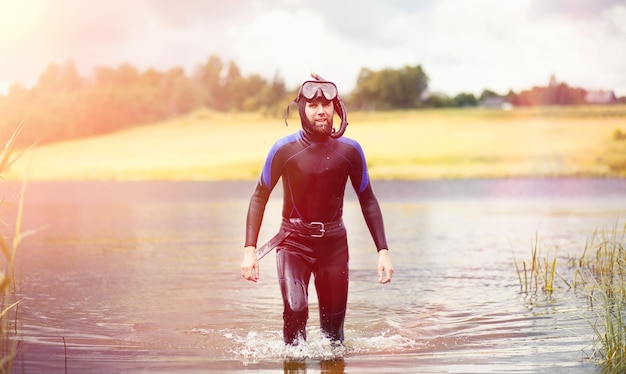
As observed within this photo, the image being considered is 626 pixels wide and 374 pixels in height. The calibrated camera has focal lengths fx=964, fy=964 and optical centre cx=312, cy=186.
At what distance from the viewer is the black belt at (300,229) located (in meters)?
8.65

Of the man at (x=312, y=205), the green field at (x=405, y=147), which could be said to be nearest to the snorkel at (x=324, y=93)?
the man at (x=312, y=205)

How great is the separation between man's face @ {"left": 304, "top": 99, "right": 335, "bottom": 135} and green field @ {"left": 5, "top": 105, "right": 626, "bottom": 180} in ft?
214

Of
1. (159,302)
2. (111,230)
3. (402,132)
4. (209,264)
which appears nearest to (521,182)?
(402,132)

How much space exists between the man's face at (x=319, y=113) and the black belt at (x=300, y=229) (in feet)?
2.74

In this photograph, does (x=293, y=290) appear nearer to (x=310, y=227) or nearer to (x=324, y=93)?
(x=310, y=227)

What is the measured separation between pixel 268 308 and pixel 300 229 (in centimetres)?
415

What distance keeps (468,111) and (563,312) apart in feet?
275

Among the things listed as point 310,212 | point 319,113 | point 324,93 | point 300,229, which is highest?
point 324,93

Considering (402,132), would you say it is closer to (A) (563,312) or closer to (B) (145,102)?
(B) (145,102)

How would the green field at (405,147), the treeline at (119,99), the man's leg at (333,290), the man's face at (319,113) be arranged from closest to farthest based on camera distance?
1. the man's face at (319,113)
2. the man's leg at (333,290)
3. the green field at (405,147)
4. the treeline at (119,99)

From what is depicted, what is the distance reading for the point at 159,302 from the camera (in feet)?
43.4

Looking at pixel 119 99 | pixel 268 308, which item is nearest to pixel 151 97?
pixel 119 99

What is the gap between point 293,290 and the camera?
845 centimetres

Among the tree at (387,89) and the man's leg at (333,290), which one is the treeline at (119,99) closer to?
the tree at (387,89)
